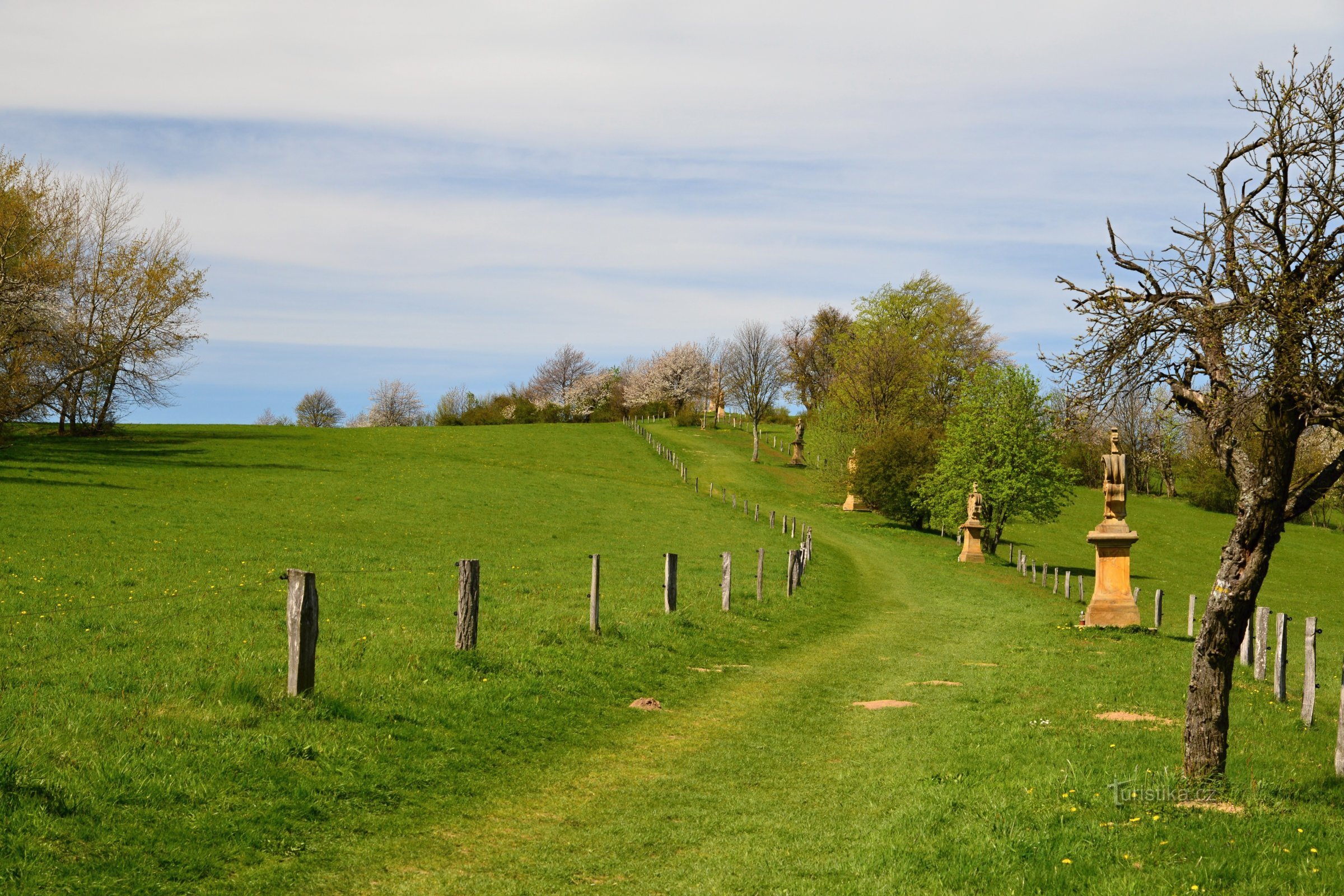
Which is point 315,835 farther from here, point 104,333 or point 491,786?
point 104,333

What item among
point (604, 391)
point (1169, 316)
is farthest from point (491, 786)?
point (604, 391)

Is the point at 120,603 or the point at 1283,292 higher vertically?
the point at 1283,292

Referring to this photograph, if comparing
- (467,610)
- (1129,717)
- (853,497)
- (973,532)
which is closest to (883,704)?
(1129,717)

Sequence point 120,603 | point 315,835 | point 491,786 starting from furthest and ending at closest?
1. point 120,603
2. point 491,786
3. point 315,835

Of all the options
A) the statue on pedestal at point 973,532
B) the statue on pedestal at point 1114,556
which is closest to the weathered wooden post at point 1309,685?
the statue on pedestal at point 1114,556

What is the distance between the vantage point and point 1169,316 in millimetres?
9812

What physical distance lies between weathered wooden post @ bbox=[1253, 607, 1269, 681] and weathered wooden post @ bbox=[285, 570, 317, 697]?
1806 cm

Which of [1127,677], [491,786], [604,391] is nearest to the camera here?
[491,786]

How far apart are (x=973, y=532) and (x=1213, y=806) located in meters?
40.0

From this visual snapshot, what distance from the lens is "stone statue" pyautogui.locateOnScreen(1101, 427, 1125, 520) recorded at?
79.1 feet

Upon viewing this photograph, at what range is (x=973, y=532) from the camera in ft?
156

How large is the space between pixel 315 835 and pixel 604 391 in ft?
436

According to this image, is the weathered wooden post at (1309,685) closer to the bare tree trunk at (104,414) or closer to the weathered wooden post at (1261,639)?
the weathered wooden post at (1261,639)

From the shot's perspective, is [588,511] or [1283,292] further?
[588,511]
